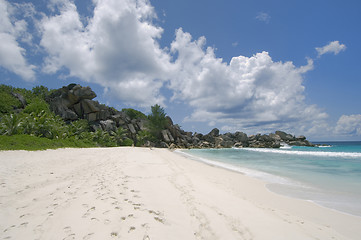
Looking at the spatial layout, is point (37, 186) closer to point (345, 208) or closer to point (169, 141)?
point (345, 208)

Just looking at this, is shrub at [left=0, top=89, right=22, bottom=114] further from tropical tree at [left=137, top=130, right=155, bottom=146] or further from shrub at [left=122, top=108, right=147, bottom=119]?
shrub at [left=122, top=108, right=147, bottom=119]

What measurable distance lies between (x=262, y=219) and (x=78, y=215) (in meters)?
3.92

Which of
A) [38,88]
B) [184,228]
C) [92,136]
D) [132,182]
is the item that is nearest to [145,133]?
[92,136]

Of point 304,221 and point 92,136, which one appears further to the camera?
point 92,136

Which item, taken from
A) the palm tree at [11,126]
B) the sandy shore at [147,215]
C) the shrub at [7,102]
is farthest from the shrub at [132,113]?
the sandy shore at [147,215]

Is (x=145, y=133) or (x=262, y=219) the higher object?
(x=145, y=133)

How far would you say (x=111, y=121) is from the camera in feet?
144

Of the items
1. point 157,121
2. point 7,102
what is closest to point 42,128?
point 7,102

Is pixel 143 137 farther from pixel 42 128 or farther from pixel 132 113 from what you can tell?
pixel 42 128

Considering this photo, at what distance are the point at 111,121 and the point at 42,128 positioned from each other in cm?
2340

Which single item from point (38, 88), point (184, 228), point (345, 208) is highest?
point (38, 88)

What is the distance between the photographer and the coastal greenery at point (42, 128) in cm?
1652

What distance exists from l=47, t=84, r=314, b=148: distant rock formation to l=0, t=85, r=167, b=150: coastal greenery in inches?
78.2

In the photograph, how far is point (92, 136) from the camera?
3247 cm
